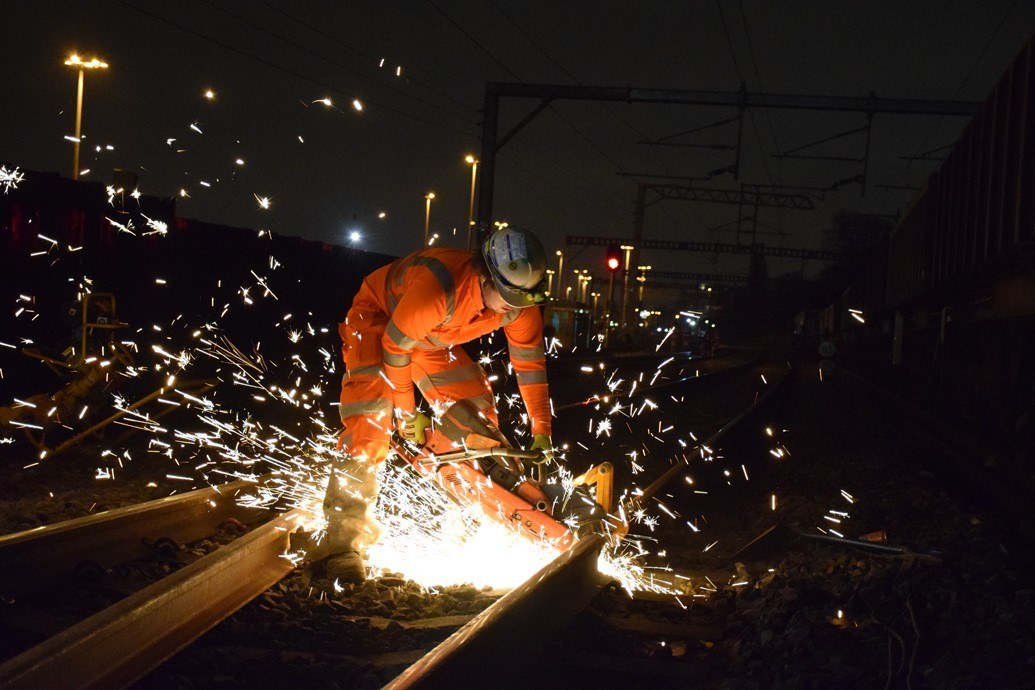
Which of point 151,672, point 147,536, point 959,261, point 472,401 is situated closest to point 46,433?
point 147,536

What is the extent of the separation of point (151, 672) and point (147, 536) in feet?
5.63

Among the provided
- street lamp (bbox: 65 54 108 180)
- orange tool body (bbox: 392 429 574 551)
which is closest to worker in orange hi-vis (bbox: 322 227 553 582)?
orange tool body (bbox: 392 429 574 551)

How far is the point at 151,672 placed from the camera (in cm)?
343

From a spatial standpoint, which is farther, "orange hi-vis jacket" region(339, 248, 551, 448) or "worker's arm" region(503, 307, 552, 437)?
"worker's arm" region(503, 307, 552, 437)

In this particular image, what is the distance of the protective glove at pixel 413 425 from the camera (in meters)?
4.93

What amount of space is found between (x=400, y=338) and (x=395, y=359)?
0.53ft

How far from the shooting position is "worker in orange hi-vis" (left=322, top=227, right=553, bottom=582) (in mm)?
4488

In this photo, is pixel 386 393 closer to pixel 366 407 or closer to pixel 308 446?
pixel 366 407

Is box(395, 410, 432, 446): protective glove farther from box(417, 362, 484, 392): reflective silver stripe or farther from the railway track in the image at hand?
the railway track

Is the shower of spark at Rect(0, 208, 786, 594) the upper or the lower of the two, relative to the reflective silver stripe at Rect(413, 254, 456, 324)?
lower

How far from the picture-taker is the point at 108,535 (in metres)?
4.71

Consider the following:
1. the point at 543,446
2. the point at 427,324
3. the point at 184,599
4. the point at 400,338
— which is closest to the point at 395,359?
the point at 400,338

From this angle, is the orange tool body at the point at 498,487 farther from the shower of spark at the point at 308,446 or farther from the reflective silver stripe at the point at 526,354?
the reflective silver stripe at the point at 526,354

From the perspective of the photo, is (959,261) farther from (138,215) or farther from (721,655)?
(138,215)
